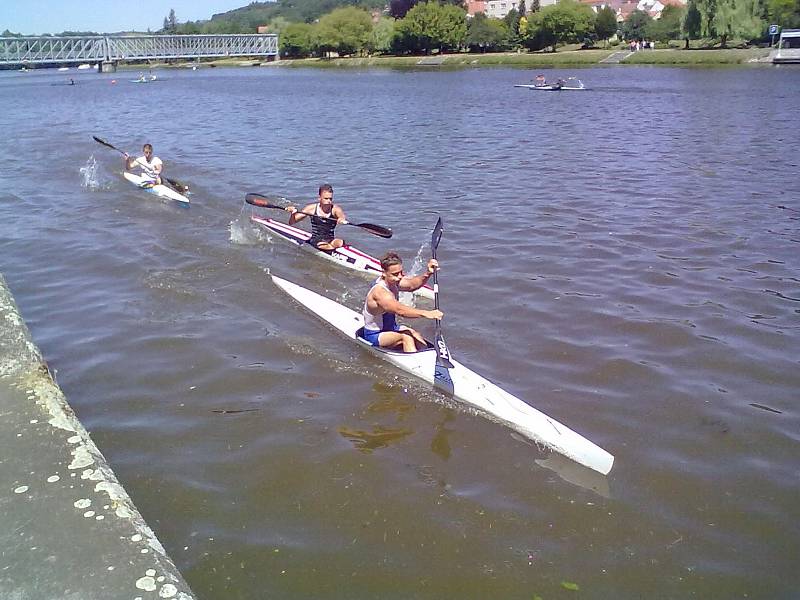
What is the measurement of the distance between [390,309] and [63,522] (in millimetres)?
4891

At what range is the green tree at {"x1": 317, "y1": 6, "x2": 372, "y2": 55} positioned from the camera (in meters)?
118

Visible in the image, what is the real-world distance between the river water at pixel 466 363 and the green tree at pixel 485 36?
9463cm

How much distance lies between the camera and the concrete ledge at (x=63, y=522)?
401cm

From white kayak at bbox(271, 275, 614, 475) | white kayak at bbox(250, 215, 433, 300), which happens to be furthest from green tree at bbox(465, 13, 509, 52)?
white kayak at bbox(271, 275, 614, 475)

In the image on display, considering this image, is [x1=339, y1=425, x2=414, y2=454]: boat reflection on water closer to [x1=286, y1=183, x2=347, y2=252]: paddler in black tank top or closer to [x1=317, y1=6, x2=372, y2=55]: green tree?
[x1=286, y1=183, x2=347, y2=252]: paddler in black tank top

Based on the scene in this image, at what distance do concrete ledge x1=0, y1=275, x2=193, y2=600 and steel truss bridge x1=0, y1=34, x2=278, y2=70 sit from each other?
124 meters

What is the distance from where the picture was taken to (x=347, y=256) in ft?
41.7

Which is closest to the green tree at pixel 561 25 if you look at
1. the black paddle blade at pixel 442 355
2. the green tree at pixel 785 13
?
the green tree at pixel 785 13

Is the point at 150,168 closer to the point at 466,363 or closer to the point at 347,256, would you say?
the point at 347,256

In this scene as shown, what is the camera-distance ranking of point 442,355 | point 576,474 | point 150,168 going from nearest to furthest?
1. point 576,474
2. point 442,355
3. point 150,168

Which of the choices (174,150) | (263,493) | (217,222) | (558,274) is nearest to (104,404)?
(263,493)

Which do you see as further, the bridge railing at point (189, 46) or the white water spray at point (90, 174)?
the bridge railing at point (189, 46)

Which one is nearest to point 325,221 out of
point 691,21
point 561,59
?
point 691,21

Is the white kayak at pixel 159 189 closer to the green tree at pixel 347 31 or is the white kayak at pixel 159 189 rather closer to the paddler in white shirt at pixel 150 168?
the paddler in white shirt at pixel 150 168
